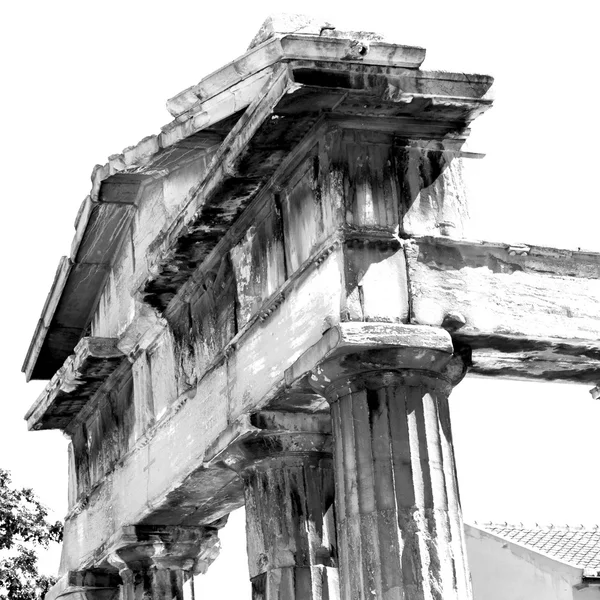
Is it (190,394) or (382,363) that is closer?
(382,363)

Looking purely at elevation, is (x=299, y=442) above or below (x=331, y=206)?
below

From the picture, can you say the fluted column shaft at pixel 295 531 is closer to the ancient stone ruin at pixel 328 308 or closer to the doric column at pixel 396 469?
the ancient stone ruin at pixel 328 308

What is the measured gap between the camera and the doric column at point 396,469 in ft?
34.2

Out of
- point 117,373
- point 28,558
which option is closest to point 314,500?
point 117,373

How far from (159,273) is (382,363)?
140 inches

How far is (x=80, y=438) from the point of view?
728 inches

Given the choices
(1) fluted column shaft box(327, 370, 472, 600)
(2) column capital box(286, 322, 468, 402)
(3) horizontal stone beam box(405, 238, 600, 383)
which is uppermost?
(3) horizontal stone beam box(405, 238, 600, 383)

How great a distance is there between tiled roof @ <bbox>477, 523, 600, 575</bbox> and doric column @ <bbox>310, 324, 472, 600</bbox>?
17568mm

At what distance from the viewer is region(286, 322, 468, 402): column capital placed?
417 inches

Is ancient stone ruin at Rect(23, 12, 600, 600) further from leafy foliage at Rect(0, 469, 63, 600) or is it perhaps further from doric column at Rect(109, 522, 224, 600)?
leafy foliage at Rect(0, 469, 63, 600)

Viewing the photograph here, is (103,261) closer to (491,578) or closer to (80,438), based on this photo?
(80,438)

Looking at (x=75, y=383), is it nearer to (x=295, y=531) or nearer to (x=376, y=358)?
(x=295, y=531)

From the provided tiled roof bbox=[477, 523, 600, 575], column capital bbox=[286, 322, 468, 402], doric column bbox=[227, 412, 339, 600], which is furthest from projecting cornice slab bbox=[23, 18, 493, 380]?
tiled roof bbox=[477, 523, 600, 575]

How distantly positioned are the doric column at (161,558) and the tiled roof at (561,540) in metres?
13.0
